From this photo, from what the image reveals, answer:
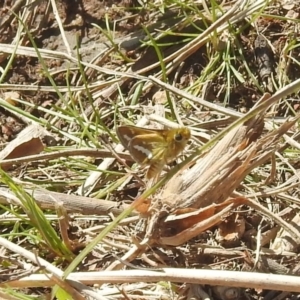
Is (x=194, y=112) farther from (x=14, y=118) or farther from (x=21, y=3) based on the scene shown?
(x=21, y=3)

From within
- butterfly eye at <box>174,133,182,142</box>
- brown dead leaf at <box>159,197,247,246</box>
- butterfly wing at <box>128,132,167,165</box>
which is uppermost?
butterfly eye at <box>174,133,182,142</box>

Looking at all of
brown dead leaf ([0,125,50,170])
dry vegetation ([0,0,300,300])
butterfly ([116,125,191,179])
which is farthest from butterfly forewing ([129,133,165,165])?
brown dead leaf ([0,125,50,170])

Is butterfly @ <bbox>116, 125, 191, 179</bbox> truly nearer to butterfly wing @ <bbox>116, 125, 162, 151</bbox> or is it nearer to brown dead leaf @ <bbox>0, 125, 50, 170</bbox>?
butterfly wing @ <bbox>116, 125, 162, 151</bbox>

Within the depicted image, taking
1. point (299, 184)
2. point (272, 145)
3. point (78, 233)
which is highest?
point (272, 145)

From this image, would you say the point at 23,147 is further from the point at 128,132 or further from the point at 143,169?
the point at 128,132

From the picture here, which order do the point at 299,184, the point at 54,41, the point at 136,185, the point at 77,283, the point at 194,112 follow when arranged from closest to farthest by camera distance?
the point at 77,283
the point at 299,184
the point at 136,185
the point at 194,112
the point at 54,41

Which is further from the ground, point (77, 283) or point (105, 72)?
point (105, 72)

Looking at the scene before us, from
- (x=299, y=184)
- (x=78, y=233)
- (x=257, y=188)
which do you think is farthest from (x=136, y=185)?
(x=299, y=184)

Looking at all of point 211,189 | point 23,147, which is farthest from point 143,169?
point 23,147
